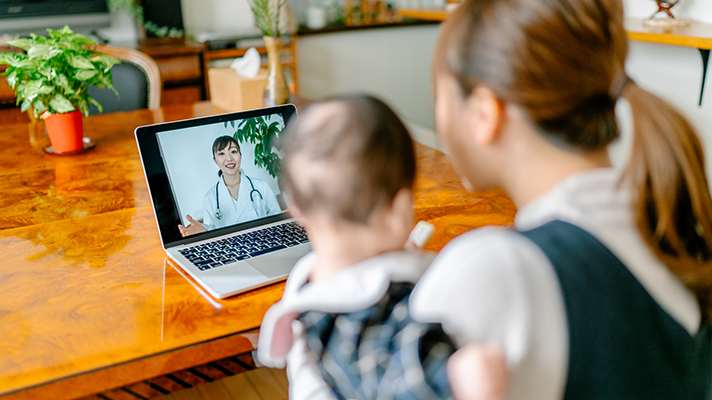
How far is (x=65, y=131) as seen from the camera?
1.64 meters

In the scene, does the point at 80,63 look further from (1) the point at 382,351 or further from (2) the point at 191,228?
(1) the point at 382,351

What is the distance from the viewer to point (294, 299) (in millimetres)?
669

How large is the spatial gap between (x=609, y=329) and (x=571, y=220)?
0.11m

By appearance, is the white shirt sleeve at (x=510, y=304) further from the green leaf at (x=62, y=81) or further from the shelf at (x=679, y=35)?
the shelf at (x=679, y=35)

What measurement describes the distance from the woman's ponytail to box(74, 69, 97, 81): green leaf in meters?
1.43

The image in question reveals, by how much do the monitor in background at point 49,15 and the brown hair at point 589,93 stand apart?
338 centimetres

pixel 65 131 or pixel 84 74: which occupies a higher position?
pixel 84 74

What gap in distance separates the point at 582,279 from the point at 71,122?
1.53m

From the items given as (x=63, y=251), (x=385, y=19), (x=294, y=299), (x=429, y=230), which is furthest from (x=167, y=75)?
(x=294, y=299)

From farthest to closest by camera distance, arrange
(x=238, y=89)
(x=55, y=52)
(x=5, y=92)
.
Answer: (x=5, y=92)
(x=238, y=89)
(x=55, y=52)

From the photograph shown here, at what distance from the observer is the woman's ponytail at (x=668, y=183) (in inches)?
23.3

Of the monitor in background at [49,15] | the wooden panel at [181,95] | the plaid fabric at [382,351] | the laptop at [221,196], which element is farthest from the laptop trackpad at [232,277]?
the monitor in background at [49,15]

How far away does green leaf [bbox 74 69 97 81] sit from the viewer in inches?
62.7

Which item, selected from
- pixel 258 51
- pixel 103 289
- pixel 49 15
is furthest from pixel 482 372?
pixel 49 15
